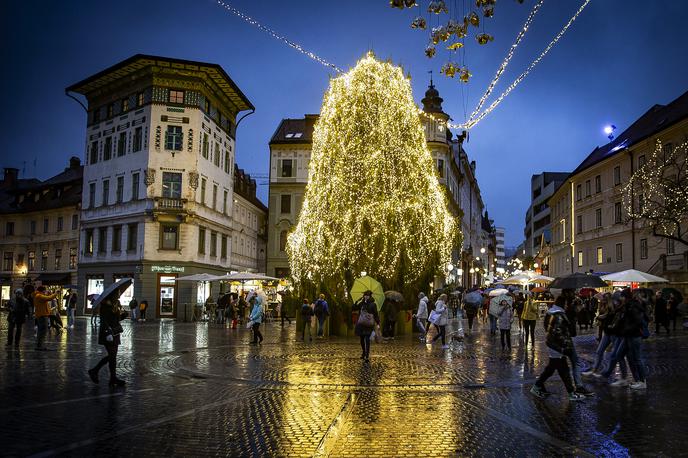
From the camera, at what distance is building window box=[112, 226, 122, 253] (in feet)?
147

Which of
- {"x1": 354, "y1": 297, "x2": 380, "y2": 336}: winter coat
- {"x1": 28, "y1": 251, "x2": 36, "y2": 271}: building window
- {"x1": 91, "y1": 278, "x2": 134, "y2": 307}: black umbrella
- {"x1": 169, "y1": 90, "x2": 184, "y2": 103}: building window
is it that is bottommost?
{"x1": 354, "y1": 297, "x2": 380, "y2": 336}: winter coat

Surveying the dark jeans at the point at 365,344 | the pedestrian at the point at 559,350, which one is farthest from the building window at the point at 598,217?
the pedestrian at the point at 559,350

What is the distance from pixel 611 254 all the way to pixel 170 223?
3366cm

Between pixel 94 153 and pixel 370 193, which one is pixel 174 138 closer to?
pixel 94 153

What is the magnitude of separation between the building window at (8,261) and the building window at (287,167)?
89.5 feet

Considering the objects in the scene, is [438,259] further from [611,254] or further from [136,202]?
[611,254]

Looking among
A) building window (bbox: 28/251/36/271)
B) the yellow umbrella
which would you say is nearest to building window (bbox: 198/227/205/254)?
building window (bbox: 28/251/36/271)

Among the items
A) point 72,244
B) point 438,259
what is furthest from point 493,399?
point 72,244

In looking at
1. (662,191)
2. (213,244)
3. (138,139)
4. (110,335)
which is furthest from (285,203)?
(110,335)

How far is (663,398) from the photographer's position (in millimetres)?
10430

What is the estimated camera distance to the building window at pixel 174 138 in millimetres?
43938

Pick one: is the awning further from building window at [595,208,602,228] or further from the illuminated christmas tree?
building window at [595,208,602,228]

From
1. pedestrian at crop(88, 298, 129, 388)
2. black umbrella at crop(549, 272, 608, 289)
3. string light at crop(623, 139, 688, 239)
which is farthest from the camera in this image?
string light at crop(623, 139, 688, 239)

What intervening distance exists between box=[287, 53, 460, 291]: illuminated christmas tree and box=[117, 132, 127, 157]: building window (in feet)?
79.9
